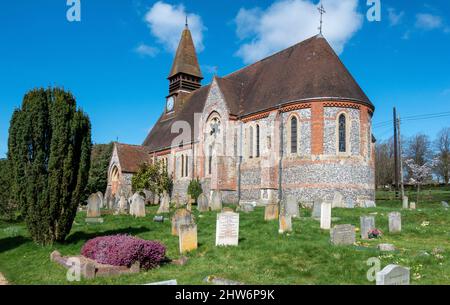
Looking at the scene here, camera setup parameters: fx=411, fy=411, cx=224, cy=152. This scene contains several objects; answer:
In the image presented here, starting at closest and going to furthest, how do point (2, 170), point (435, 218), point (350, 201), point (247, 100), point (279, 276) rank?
1. point (279, 276)
2. point (435, 218)
3. point (350, 201)
4. point (2, 170)
5. point (247, 100)

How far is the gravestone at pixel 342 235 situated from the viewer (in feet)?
39.0

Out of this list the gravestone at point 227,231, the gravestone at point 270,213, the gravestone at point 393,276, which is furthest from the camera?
the gravestone at point 270,213

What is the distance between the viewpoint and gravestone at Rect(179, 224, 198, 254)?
1159 centimetres

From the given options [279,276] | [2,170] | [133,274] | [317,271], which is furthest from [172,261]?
[2,170]

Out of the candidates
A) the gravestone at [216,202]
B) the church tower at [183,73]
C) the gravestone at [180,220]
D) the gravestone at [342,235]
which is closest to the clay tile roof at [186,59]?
the church tower at [183,73]

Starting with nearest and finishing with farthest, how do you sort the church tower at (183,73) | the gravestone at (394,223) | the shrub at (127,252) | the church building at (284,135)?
the shrub at (127,252)
the gravestone at (394,223)
the church building at (284,135)
the church tower at (183,73)

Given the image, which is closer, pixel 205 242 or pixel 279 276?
pixel 279 276

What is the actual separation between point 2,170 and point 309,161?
66.7 ft

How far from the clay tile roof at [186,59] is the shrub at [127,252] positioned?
119ft

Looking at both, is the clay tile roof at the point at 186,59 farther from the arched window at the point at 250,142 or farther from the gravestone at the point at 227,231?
the gravestone at the point at 227,231

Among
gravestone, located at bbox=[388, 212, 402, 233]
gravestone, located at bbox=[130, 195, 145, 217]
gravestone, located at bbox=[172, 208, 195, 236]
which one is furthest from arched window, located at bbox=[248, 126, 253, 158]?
gravestone, located at bbox=[388, 212, 402, 233]

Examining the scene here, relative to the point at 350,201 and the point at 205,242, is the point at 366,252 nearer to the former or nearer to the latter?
the point at 205,242

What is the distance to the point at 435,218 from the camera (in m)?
17.7

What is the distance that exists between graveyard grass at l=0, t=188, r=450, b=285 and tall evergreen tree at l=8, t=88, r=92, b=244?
0.94 metres
